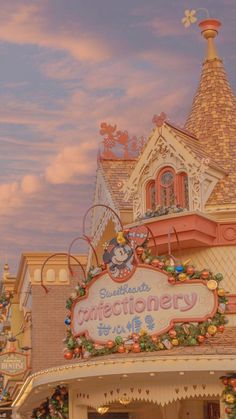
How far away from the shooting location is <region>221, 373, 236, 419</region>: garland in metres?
19.5

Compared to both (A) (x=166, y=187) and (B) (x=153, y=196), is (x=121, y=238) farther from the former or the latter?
(B) (x=153, y=196)

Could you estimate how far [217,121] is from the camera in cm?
2623

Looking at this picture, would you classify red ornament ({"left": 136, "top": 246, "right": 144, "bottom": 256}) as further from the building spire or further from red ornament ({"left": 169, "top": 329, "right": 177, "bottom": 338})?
the building spire

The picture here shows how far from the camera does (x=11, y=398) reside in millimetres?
37625

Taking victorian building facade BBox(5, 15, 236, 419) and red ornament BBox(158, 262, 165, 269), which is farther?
red ornament BBox(158, 262, 165, 269)

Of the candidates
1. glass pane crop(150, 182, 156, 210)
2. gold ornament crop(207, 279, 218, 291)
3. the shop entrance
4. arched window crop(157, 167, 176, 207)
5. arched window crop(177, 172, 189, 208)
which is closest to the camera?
gold ornament crop(207, 279, 218, 291)

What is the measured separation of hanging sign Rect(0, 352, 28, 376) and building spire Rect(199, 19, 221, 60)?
12375 mm

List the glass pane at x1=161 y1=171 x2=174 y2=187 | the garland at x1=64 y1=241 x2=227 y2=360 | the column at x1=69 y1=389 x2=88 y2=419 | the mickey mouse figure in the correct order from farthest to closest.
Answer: the glass pane at x1=161 y1=171 x2=174 y2=187 < the column at x1=69 y1=389 x2=88 y2=419 < the mickey mouse figure < the garland at x1=64 y1=241 x2=227 y2=360

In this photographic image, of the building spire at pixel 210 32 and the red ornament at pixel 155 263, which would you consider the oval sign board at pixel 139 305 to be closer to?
the red ornament at pixel 155 263

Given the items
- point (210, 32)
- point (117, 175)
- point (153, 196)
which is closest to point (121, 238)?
point (153, 196)

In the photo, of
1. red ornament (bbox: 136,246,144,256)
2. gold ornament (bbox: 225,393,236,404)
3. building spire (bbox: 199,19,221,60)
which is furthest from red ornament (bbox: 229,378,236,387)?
building spire (bbox: 199,19,221,60)

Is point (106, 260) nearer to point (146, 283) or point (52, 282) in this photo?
point (146, 283)

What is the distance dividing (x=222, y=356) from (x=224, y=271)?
4.58m

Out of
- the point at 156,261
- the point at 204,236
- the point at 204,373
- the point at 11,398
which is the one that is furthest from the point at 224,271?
the point at 11,398
